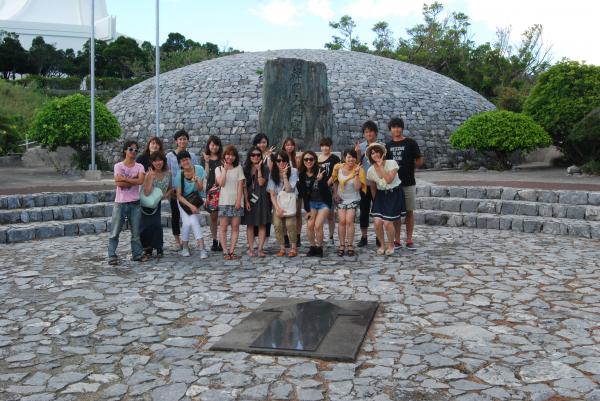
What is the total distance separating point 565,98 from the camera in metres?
16.1

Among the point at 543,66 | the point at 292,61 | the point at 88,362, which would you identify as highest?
the point at 543,66

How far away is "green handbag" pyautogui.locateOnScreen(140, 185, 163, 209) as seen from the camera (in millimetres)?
6875

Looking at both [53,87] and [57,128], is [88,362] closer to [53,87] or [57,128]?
[57,128]

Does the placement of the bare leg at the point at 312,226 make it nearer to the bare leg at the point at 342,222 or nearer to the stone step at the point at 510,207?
Answer: the bare leg at the point at 342,222

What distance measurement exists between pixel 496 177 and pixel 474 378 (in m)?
11.8

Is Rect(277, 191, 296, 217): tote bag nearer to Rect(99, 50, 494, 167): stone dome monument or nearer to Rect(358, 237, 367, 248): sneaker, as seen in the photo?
Rect(358, 237, 367, 248): sneaker

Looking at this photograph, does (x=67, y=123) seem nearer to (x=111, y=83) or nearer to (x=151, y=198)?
(x=151, y=198)

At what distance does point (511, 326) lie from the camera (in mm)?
4426

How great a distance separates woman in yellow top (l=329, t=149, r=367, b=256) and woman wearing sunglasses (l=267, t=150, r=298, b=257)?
498mm

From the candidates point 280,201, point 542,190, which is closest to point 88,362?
point 280,201

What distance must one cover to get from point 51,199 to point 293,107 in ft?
15.4

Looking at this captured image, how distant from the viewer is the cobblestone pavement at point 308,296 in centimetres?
340

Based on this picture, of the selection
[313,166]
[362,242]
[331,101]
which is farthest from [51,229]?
[331,101]

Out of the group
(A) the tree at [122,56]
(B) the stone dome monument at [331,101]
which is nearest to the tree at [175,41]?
(A) the tree at [122,56]
